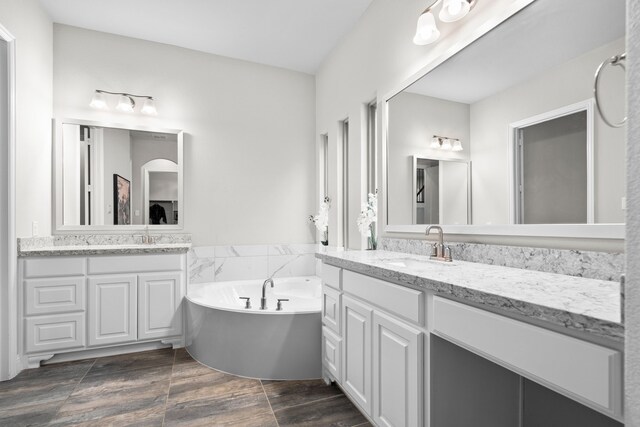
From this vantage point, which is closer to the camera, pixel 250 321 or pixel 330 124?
pixel 250 321

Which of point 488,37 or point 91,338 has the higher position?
point 488,37

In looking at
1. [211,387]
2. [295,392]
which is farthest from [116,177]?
[295,392]

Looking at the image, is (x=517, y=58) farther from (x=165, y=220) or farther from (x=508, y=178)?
(x=165, y=220)

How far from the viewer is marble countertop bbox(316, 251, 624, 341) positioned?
737 mm

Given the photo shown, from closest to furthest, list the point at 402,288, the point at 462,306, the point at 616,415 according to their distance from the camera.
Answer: the point at 616,415
the point at 462,306
the point at 402,288

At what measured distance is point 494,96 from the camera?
5.29ft

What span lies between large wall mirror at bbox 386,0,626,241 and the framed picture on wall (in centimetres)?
266

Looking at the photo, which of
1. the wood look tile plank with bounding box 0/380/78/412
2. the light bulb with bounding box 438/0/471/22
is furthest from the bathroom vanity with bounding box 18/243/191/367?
the light bulb with bounding box 438/0/471/22

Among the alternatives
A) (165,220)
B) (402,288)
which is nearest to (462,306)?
(402,288)

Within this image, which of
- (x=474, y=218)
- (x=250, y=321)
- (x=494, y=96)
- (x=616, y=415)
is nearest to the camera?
(x=616, y=415)

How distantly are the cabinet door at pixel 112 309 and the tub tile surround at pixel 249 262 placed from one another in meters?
0.70

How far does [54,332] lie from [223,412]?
1608 mm

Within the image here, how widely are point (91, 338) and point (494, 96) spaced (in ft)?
10.6

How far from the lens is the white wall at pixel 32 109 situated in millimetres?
2357
